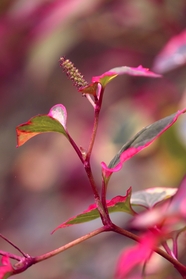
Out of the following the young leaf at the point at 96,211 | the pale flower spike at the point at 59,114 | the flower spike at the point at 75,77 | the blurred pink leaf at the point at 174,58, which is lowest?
the young leaf at the point at 96,211

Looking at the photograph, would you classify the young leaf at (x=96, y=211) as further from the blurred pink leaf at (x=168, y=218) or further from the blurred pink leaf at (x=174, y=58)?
the blurred pink leaf at (x=174, y=58)

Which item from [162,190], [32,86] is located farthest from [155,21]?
[162,190]

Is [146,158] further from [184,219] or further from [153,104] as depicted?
[184,219]

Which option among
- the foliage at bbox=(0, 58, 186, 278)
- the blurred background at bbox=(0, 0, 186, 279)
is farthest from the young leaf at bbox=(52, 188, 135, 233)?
the blurred background at bbox=(0, 0, 186, 279)

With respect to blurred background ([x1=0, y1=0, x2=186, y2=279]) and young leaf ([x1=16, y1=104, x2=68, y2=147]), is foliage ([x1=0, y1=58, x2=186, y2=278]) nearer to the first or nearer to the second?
young leaf ([x1=16, y1=104, x2=68, y2=147])

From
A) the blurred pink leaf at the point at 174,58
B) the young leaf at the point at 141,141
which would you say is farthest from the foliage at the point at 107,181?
the blurred pink leaf at the point at 174,58

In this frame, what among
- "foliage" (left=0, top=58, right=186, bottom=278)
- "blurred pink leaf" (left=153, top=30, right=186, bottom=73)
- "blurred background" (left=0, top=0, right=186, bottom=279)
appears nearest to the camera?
"foliage" (left=0, top=58, right=186, bottom=278)

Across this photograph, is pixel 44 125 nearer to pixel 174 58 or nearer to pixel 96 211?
pixel 96 211
